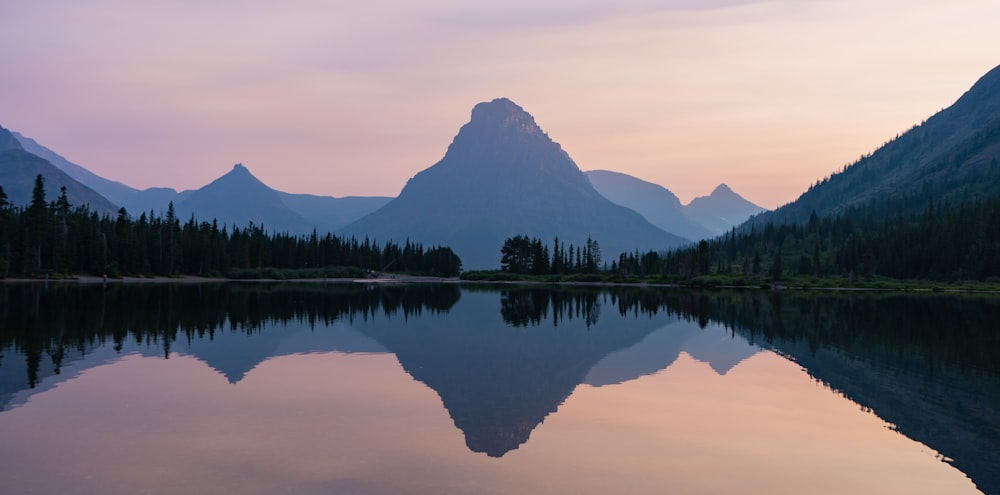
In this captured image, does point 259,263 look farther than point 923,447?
Yes

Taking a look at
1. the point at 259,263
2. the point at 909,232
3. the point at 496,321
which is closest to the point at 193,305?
the point at 496,321

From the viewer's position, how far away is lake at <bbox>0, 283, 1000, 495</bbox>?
665 inches

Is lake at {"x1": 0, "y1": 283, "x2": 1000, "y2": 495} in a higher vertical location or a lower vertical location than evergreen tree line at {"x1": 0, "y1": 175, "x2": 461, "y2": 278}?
lower

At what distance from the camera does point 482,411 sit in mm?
24094

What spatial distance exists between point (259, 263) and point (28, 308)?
128405 mm

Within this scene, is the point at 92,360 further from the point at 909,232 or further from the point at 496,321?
the point at 909,232

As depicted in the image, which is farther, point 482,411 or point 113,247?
point 113,247

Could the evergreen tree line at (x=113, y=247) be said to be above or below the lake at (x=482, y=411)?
above

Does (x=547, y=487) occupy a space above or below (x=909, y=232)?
below

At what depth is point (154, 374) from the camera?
1161 inches

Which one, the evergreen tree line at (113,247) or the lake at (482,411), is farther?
the evergreen tree line at (113,247)

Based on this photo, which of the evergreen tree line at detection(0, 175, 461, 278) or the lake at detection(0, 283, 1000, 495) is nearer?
the lake at detection(0, 283, 1000, 495)

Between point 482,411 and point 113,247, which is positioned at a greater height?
point 113,247

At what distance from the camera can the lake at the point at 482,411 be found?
55.4 feet
